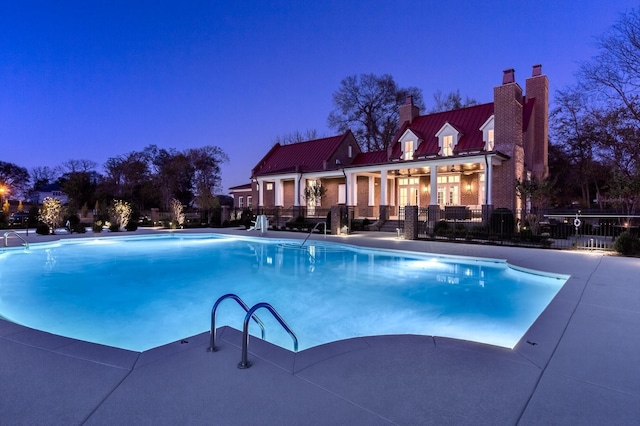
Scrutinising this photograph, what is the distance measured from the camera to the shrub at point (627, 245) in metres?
11.1

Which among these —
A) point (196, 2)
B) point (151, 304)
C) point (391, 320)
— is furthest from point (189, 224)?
point (391, 320)

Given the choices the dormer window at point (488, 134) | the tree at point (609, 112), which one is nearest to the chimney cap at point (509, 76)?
the dormer window at point (488, 134)

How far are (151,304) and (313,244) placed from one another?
968 centimetres

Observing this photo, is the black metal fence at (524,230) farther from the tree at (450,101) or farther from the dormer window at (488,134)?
the tree at (450,101)

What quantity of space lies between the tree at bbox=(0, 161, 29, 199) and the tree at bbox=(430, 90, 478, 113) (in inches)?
2573

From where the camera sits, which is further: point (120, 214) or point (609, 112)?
point (609, 112)

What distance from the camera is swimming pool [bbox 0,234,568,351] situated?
586 cm

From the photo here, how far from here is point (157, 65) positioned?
34594 mm

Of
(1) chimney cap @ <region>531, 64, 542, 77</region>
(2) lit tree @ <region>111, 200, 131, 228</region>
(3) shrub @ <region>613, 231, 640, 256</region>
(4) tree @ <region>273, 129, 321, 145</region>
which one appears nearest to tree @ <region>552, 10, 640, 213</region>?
(1) chimney cap @ <region>531, 64, 542, 77</region>

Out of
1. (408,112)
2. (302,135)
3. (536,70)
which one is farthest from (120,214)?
(302,135)

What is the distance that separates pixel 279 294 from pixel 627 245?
11.7 metres

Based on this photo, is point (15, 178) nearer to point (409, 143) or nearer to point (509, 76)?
point (409, 143)

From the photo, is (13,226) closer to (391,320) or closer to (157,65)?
(157,65)

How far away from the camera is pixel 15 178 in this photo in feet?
191
